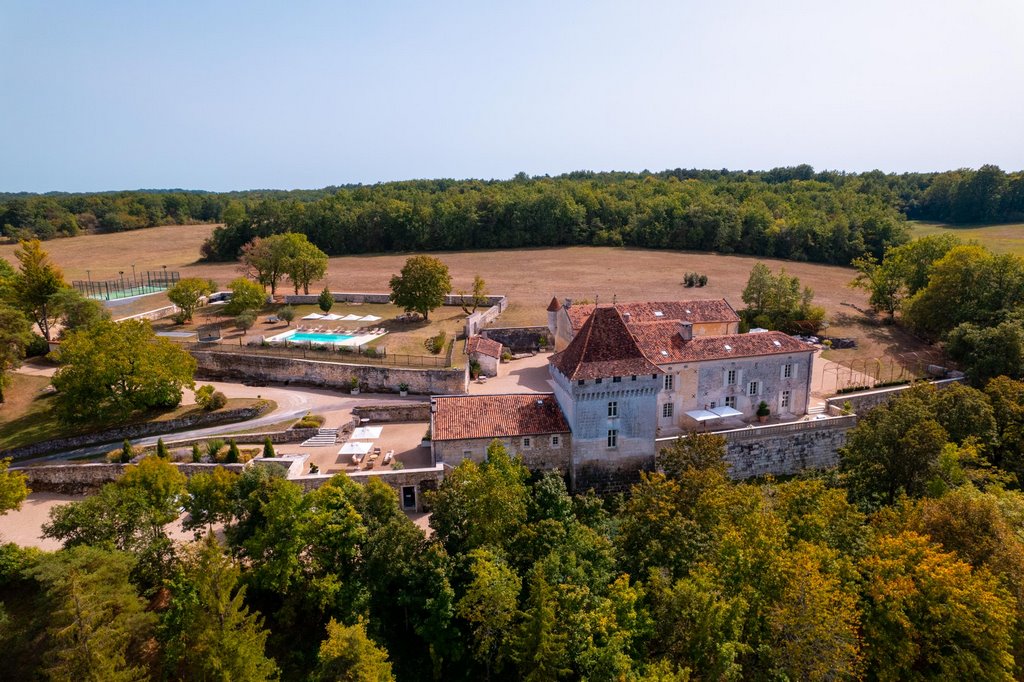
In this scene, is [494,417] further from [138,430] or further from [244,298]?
[244,298]

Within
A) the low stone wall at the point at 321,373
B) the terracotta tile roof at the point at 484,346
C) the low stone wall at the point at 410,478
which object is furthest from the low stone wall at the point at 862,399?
the low stone wall at the point at 410,478

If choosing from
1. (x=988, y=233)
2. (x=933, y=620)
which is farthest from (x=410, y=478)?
(x=988, y=233)

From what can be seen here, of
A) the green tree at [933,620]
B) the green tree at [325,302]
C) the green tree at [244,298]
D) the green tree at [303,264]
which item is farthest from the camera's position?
the green tree at [303,264]

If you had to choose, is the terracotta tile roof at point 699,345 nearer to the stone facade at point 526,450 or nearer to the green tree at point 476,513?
the stone facade at point 526,450

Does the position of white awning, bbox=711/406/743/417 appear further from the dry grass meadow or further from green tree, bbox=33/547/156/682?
green tree, bbox=33/547/156/682

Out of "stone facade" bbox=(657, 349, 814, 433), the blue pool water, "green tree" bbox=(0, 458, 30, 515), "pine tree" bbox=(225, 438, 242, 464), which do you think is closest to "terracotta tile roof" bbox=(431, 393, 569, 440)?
"stone facade" bbox=(657, 349, 814, 433)

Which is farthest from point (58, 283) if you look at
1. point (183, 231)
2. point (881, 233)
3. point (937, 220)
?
point (937, 220)
